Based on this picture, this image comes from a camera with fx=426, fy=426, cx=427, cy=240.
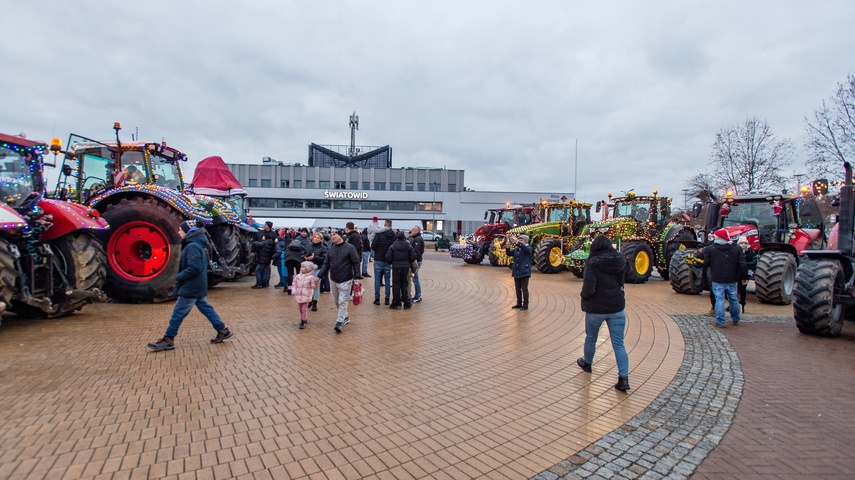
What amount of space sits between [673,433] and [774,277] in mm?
7722

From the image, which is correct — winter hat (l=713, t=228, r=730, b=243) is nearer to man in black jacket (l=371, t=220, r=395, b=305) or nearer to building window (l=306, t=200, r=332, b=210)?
man in black jacket (l=371, t=220, r=395, b=305)

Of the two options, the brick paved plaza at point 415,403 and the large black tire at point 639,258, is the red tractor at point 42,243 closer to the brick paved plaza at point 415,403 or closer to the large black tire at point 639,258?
the brick paved plaza at point 415,403

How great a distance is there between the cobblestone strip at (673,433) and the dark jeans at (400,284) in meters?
4.96

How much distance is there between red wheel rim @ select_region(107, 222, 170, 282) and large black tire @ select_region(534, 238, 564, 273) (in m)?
11.5

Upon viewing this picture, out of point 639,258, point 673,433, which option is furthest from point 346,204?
point 673,433

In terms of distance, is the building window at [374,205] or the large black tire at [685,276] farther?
the building window at [374,205]

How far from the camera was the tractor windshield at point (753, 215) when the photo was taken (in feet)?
34.3

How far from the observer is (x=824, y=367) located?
5.07 metres

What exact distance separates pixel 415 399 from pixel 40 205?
6.63 m

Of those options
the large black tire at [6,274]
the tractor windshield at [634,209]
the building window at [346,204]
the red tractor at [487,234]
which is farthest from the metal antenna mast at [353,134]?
the large black tire at [6,274]

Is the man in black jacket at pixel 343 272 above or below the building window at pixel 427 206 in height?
below

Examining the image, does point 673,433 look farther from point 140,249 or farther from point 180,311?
point 140,249

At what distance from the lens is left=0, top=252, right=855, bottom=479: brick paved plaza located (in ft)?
9.55

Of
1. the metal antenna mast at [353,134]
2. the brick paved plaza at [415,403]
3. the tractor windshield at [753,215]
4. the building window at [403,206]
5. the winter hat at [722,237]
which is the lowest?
the brick paved plaza at [415,403]
